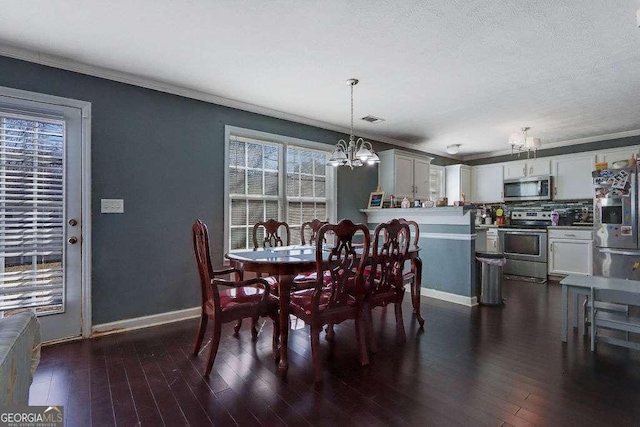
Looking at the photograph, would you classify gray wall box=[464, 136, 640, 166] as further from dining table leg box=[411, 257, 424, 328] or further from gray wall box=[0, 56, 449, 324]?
gray wall box=[0, 56, 449, 324]

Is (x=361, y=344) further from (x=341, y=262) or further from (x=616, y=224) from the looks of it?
(x=616, y=224)

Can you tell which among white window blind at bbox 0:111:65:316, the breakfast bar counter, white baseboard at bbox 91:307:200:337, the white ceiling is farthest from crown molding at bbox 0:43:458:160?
white baseboard at bbox 91:307:200:337

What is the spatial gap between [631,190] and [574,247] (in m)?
1.31

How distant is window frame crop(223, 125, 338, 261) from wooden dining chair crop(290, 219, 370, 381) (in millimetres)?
1732

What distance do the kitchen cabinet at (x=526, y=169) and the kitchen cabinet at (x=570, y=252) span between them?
1164 millimetres

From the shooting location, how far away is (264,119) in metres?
4.10

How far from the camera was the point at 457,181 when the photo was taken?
21.6 feet

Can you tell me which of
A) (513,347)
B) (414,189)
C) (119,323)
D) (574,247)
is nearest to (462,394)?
(513,347)

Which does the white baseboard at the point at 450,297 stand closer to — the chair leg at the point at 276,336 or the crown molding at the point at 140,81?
the chair leg at the point at 276,336

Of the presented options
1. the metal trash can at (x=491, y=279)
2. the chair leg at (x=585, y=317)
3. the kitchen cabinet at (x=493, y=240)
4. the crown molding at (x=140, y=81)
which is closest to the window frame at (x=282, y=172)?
the crown molding at (x=140, y=81)

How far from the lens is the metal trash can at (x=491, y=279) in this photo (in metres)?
3.83

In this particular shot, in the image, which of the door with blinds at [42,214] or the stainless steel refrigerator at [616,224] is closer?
the door with blinds at [42,214]

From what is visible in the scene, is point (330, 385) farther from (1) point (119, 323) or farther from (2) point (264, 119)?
(2) point (264, 119)

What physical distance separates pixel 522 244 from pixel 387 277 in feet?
13.1
